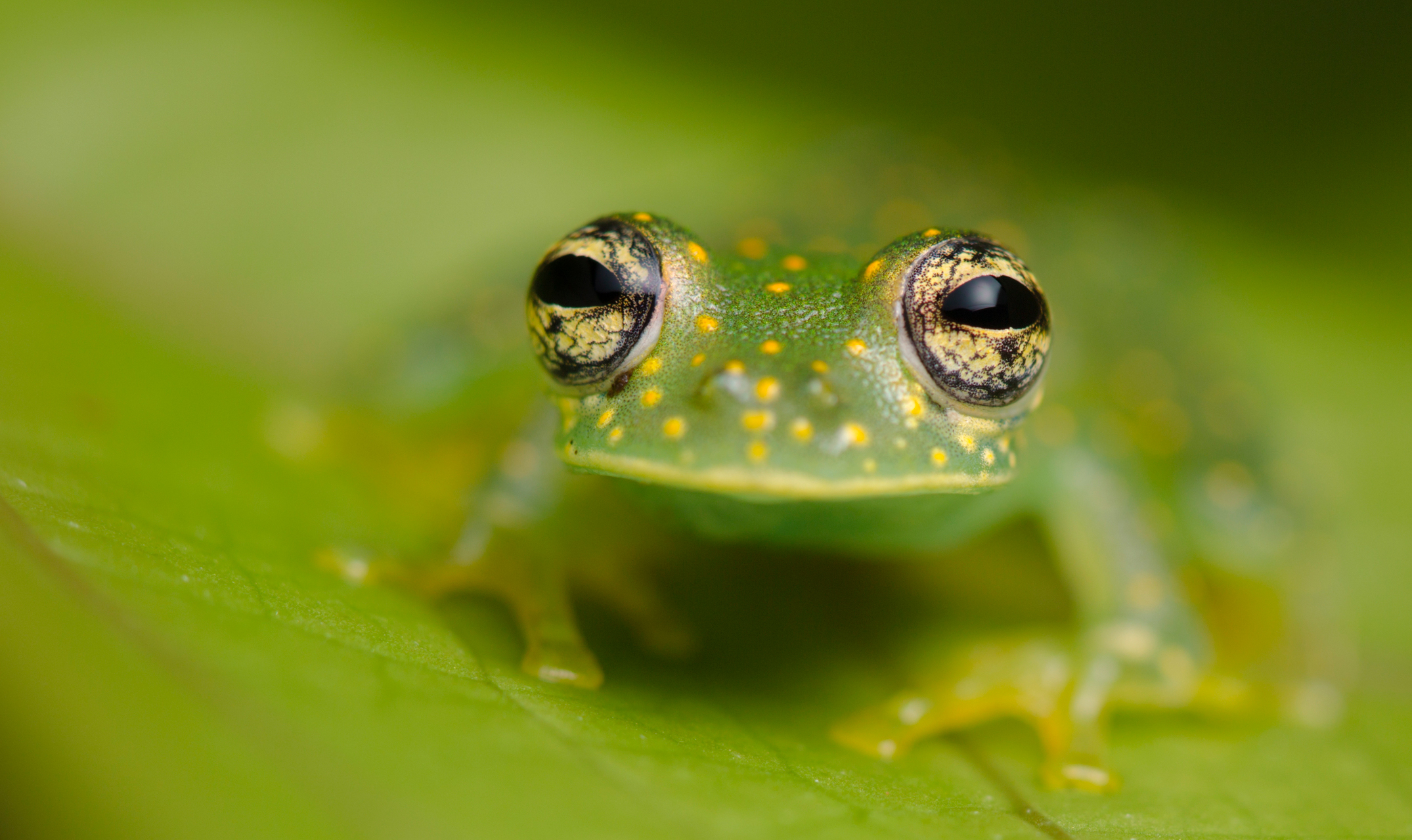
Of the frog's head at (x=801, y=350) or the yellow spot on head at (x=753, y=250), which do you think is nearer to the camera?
the frog's head at (x=801, y=350)

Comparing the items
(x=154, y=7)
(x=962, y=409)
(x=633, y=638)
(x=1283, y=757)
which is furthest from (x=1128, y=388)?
(x=154, y=7)

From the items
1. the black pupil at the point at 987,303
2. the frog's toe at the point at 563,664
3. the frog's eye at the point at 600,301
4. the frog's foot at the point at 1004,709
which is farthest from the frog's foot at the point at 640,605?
the black pupil at the point at 987,303

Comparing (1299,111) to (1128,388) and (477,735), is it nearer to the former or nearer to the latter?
(1128,388)

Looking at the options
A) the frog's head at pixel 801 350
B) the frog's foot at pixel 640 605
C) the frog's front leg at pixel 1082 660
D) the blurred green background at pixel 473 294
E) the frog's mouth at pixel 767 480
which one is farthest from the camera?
the frog's foot at pixel 640 605

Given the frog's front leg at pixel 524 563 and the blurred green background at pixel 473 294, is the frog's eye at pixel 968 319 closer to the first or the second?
the blurred green background at pixel 473 294

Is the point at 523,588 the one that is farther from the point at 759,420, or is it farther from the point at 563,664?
the point at 759,420

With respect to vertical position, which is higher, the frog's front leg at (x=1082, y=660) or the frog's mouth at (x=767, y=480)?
the frog's mouth at (x=767, y=480)
